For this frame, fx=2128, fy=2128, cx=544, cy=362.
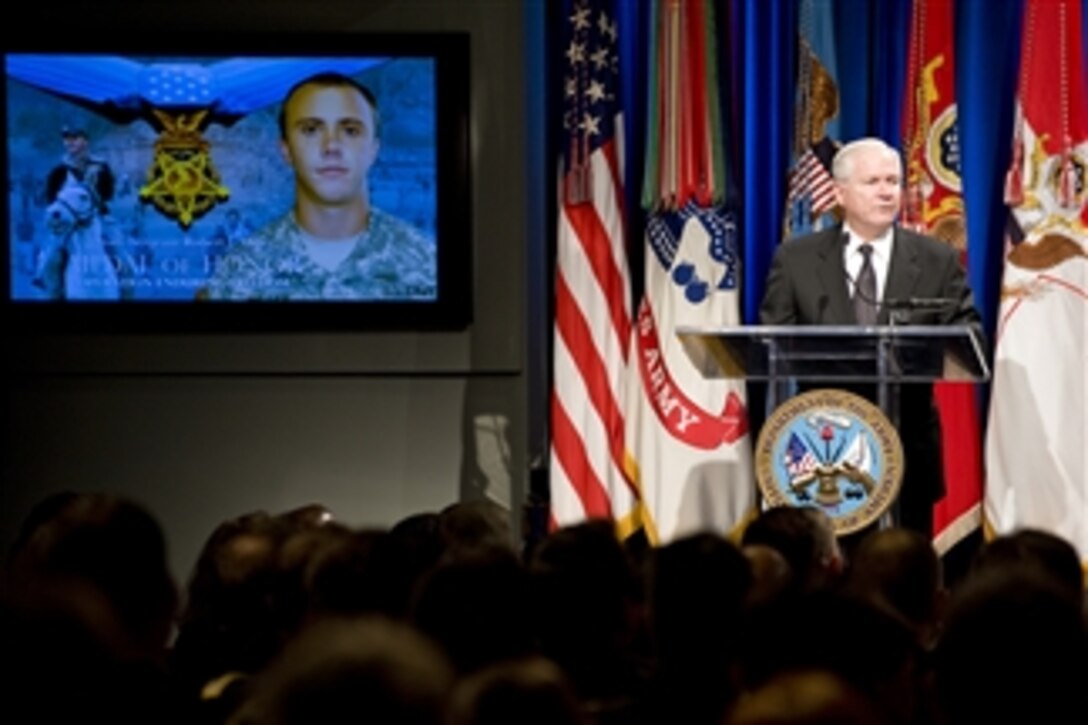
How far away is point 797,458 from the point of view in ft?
19.5

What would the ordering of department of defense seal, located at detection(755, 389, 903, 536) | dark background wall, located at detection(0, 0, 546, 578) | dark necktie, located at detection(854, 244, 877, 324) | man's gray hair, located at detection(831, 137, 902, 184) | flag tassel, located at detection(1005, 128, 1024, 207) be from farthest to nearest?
1. dark background wall, located at detection(0, 0, 546, 578)
2. flag tassel, located at detection(1005, 128, 1024, 207)
3. man's gray hair, located at detection(831, 137, 902, 184)
4. dark necktie, located at detection(854, 244, 877, 324)
5. department of defense seal, located at detection(755, 389, 903, 536)

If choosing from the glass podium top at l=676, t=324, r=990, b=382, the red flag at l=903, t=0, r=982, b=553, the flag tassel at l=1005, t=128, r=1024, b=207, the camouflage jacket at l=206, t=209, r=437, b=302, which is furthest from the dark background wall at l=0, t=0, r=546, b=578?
the glass podium top at l=676, t=324, r=990, b=382

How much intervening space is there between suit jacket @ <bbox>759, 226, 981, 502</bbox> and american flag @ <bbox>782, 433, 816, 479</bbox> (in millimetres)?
559

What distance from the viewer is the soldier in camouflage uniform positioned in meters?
7.91

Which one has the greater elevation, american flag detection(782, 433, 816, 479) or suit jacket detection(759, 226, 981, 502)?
suit jacket detection(759, 226, 981, 502)

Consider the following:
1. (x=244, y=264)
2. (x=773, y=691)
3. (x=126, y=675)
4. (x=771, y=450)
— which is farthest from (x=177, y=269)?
(x=773, y=691)

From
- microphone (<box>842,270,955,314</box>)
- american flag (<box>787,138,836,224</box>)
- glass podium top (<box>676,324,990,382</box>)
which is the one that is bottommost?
glass podium top (<box>676,324,990,382</box>)

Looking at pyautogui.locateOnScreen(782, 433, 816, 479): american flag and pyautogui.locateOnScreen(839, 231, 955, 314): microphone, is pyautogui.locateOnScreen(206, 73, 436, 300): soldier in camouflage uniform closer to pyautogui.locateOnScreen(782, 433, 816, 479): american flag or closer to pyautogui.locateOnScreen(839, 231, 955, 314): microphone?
pyautogui.locateOnScreen(839, 231, 955, 314): microphone

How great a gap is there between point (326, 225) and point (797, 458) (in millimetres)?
2632

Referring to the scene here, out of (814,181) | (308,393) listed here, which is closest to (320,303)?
(308,393)

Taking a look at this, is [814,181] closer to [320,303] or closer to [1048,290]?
[1048,290]

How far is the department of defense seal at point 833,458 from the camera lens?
19.2ft

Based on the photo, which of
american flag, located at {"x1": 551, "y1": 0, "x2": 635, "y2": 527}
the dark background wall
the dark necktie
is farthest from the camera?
the dark background wall

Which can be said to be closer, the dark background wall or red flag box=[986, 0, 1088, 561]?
red flag box=[986, 0, 1088, 561]
